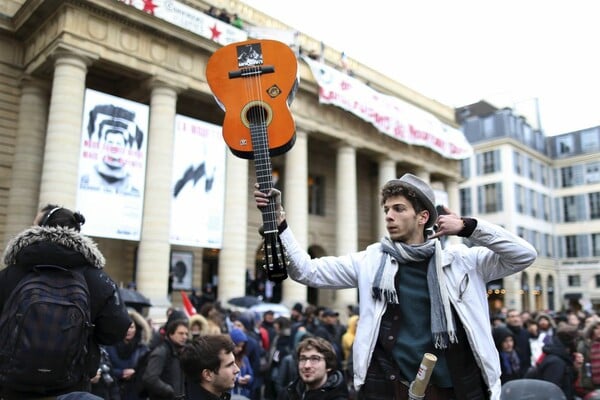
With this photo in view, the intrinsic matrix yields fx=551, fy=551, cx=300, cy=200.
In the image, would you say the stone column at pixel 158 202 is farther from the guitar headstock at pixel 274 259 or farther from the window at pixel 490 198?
the window at pixel 490 198

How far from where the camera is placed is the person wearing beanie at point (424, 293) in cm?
261

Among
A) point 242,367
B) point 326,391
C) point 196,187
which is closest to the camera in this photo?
point 326,391

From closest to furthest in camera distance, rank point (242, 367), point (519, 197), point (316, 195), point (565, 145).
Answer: point (242, 367) < point (316, 195) < point (519, 197) < point (565, 145)

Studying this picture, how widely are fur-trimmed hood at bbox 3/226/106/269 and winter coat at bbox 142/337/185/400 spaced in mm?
2715

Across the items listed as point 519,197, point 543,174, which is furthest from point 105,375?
point 543,174

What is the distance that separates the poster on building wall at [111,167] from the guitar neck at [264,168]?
1407 cm

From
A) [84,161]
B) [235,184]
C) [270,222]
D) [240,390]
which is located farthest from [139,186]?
[270,222]

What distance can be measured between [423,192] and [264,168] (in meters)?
0.85

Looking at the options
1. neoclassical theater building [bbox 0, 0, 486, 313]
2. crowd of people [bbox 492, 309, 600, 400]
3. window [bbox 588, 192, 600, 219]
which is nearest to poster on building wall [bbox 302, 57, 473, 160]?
neoclassical theater building [bbox 0, 0, 486, 313]

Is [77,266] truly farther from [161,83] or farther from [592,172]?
[592,172]

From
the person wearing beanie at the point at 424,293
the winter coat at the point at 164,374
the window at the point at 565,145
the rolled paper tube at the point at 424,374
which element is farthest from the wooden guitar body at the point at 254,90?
the window at the point at 565,145

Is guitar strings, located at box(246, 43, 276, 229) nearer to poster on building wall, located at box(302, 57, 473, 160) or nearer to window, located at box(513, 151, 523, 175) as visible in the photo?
poster on building wall, located at box(302, 57, 473, 160)

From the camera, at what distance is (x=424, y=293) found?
8.97 ft

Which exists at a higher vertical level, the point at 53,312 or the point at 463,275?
the point at 463,275
